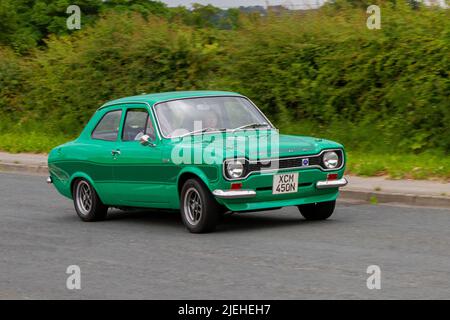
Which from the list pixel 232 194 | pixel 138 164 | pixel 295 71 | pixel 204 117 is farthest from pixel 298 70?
pixel 232 194

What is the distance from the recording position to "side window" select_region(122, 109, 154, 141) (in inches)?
517

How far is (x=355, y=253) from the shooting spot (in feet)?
34.0

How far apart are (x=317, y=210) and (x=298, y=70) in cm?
904

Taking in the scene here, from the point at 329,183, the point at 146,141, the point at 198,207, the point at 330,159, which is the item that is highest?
the point at 146,141

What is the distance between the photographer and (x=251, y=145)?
12.0 metres

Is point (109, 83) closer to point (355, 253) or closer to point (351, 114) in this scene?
point (351, 114)

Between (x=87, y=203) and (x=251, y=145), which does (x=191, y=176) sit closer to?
(x=251, y=145)

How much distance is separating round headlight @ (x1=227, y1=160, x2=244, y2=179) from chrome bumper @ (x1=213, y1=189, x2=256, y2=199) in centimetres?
17

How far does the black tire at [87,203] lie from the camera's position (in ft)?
Answer: 45.6

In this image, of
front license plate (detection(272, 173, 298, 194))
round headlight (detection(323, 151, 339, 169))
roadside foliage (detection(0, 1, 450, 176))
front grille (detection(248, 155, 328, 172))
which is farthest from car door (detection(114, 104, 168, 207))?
roadside foliage (detection(0, 1, 450, 176))

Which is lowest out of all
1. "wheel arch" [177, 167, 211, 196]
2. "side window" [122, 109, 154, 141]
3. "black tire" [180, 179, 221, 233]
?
"black tire" [180, 179, 221, 233]

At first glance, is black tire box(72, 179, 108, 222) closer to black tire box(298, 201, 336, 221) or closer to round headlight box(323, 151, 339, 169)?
black tire box(298, 201, 336, 221)
